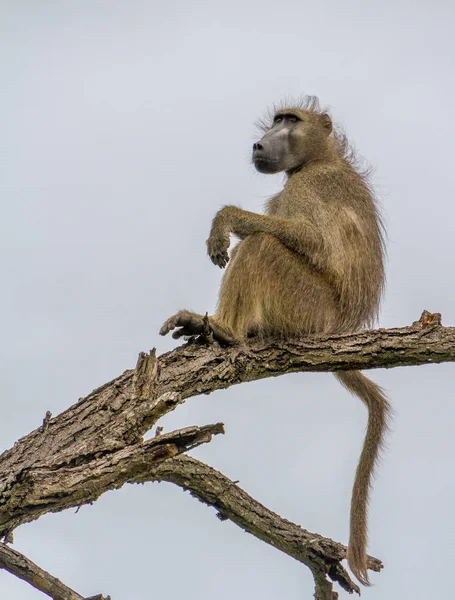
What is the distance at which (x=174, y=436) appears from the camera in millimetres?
4344

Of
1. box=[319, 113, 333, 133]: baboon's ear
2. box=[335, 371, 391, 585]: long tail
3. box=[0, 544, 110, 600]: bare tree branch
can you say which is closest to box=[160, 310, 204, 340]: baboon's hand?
box=[335, 371, 391, 585]: long tail

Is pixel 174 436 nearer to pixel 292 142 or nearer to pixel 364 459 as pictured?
pixel 364 459

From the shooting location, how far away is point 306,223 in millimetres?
6449

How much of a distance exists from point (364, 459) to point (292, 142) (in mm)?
2761

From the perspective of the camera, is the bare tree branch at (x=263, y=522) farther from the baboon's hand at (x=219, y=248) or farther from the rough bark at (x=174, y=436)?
the baboon's hand at (x=219, y=248)

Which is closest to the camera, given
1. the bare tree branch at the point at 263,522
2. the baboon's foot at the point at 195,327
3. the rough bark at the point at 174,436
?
the rough bark at the point at 174,436

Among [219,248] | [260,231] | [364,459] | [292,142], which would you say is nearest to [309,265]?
[260,231]

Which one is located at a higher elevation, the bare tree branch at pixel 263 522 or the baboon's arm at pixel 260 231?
the baboon's arm at pixel 260 231

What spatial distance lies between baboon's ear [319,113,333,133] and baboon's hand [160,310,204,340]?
2.47m

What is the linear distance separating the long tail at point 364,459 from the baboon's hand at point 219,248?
4.84ft

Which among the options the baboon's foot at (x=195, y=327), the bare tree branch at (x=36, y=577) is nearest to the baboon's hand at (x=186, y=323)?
the baboon's foot at (x=195, y=327)

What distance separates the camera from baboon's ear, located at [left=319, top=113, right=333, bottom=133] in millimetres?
7598

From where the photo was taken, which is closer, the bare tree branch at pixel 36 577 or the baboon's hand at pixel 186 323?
the bare tree branch at pixel 36 577

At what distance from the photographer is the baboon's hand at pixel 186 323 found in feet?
19.8
